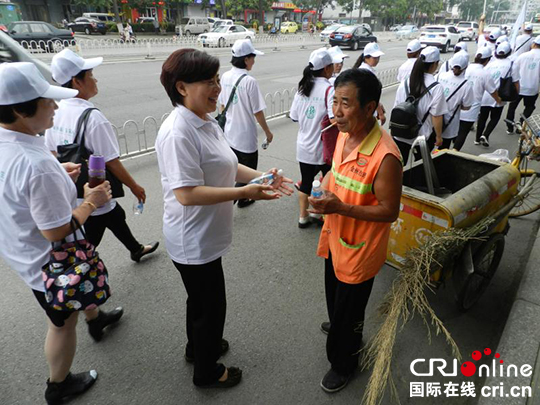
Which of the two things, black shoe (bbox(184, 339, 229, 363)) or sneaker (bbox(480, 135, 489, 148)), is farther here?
sneaker (bbox(480, 135, 489, 148))

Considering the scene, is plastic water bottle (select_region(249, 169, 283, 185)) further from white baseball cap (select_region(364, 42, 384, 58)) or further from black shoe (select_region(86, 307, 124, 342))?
white baseball cap (select_region(364, 42, 384, 58))

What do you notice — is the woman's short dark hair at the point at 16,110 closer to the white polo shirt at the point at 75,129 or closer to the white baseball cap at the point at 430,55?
the white polo shirt at the point at 75,129

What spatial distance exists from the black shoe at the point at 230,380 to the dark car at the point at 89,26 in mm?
34453

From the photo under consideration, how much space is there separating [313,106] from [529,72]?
5556 mm

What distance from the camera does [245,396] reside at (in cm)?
235

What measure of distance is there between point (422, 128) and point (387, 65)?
14.3 m

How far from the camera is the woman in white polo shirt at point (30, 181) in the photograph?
1650 millimetres

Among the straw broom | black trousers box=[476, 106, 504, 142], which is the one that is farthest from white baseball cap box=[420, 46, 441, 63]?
black trousers box=[476, 106, 504, 142]

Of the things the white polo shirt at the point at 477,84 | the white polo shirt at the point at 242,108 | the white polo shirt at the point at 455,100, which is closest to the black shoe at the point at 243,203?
the white polo shirt at the point at 242,108

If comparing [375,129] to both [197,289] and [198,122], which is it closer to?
[198,122]

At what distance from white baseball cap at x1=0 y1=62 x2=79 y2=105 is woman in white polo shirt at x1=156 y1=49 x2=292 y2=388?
21.3 inches

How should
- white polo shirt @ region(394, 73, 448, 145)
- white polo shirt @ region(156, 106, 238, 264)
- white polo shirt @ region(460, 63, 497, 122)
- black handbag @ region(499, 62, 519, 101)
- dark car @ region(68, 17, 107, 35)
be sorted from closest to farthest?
white polo shirt @ region(156, 106, 238, 264) → white polo shirt @ region(394, 73, 448, 145) → white polo shirt @ region(460, 63, 497, 122) → black handbag @ region(499, 62, 519, 101) → dark car @ region(68, 17, 107, 35)

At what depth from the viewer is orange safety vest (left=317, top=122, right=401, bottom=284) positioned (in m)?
1.92

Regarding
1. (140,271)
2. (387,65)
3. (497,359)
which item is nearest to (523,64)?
(497,359)
